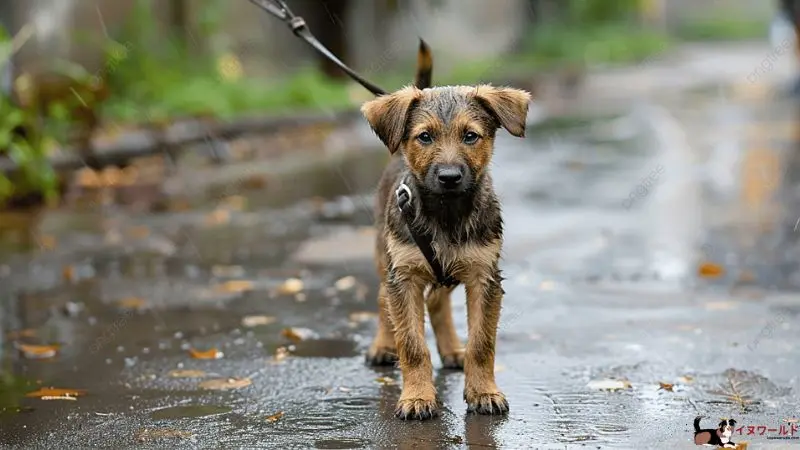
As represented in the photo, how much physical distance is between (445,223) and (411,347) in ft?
1.87

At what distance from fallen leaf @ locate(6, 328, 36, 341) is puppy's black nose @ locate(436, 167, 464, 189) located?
3.18 metres

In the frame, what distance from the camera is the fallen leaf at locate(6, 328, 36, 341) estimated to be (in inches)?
291

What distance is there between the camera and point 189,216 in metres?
12.1

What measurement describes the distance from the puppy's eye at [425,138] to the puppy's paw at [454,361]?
4.75ft

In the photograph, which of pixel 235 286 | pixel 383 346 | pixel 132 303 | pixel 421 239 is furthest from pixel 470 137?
pixel 235 286

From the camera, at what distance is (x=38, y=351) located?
275 inches

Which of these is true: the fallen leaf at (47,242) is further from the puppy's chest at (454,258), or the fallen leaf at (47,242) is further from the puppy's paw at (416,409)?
the puppy's paw at (416,409)

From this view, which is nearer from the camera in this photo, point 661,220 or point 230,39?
point 661,220

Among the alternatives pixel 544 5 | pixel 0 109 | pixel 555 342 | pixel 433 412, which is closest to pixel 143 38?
pixel 0 109

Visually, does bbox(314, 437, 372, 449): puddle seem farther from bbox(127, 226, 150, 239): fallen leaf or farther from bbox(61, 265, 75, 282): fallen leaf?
bbox(127, 226, 150, 239): fallen leaf

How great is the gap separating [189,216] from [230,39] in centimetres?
1143

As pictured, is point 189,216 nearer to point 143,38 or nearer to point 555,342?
point 555,342

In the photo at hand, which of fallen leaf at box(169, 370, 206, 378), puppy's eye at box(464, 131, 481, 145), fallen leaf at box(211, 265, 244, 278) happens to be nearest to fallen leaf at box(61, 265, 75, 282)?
fallen leaf at box(211, 265, 244, 278)

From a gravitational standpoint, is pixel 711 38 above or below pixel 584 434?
above
